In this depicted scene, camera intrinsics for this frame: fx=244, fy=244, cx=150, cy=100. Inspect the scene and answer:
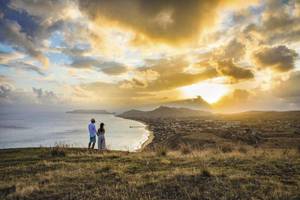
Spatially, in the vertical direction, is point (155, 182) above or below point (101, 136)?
below

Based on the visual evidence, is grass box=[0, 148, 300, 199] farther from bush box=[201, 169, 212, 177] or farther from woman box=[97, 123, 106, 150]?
woman box=[97, 123, 106, 150]

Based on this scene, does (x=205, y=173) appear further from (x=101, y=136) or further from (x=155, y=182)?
(x=101, y=136)

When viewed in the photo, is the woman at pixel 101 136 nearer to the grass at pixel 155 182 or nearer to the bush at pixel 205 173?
the grass at pixel 155 182

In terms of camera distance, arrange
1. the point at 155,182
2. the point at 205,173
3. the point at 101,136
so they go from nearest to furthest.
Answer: the point at 155,182 → the point at 205,173 → the point at 101,136

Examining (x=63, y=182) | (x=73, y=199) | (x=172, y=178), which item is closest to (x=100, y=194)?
(x=73, y=199)

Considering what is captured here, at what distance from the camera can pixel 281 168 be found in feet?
37.1

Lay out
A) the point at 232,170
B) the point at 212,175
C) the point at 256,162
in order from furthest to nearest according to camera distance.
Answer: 1. the point at 256,162
2. the point at 232,170
3. the point at 212,175

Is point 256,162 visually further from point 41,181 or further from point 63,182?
point 41,181

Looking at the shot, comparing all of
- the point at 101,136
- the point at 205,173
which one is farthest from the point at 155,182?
the point at 101,136

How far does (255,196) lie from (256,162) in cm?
563

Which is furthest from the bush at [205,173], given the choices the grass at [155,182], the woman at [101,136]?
the woman at [101,136]

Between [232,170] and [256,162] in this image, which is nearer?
[232,170]

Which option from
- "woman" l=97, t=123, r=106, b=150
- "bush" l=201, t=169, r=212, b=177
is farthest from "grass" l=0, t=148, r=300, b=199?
"woman" l=97, t=123, r=106, b=150

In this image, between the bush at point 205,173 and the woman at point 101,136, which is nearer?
the bush at point 205,173
